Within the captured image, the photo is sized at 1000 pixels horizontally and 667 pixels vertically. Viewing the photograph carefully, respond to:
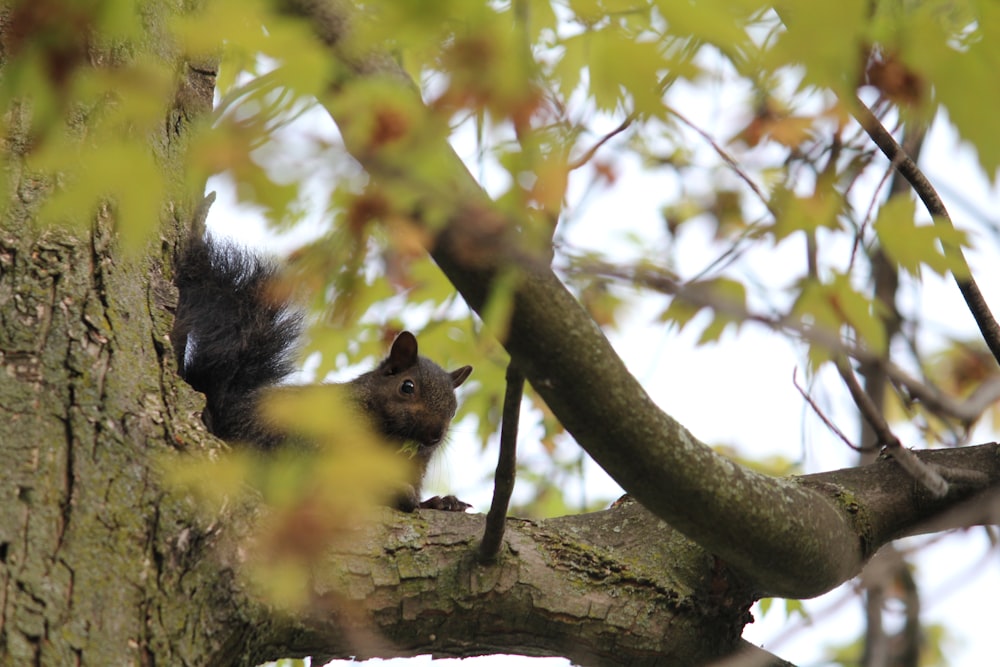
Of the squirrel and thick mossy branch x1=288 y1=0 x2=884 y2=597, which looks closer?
thick mossy branch x1=288 y1=0 x2=884 y2=597

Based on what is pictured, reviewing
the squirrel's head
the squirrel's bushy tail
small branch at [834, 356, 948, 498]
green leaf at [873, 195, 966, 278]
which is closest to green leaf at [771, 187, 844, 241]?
green leaf at [873, 195, 966, 278]

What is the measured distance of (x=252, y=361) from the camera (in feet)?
12.7

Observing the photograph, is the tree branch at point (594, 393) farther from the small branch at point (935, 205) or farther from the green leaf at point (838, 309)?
the small branch at point (935, 205)

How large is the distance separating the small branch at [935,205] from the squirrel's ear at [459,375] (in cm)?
215

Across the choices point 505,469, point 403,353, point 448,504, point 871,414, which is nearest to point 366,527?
point 505,469

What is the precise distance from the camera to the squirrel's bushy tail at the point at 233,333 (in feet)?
11.9

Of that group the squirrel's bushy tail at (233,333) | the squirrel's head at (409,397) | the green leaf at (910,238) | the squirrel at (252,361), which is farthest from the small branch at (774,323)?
the squirrel's head at (409,397)

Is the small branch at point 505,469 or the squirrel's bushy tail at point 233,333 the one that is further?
the squirrel's bushy tail at point 233,333

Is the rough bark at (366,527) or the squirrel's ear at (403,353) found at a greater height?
the squirrel's ear at (403,353)

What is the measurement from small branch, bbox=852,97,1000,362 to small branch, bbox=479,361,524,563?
94 centimetres

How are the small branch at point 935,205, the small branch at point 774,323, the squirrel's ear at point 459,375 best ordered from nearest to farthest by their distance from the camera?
the small branch at point 774,323 → the small branch at point 935,205 → the squirrel's ear at point 459,375

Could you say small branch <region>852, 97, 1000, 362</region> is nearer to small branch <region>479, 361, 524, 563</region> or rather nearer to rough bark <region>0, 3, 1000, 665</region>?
rough bark <region>0, 3, 1000, 665</region>

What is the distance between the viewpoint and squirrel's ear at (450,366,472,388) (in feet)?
14.1

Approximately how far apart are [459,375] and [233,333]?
3.34 ft
